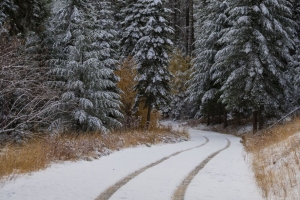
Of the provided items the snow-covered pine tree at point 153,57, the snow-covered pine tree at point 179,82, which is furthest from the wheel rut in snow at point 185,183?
the snow-covered pine tree at point 179,82

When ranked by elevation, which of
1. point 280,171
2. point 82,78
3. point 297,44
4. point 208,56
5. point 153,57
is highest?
point 297,44

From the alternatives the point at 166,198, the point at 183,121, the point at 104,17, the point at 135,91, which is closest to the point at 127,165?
the point at 166,198

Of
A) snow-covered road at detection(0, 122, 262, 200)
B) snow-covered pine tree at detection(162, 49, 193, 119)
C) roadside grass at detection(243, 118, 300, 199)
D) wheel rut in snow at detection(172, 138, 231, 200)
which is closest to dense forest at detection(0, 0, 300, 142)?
snow-covered road at detection(0, 122, 262, 200)

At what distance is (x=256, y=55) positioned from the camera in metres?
23.5

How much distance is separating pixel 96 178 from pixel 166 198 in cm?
232

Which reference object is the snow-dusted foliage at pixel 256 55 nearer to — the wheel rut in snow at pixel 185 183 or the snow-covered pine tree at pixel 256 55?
the snow-covered pine tree at pixel 256 55

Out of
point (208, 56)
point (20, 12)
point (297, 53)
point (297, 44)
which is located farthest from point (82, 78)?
point (297, 44)

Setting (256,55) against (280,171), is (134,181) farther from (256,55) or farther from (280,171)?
(256,55)

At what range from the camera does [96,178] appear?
8.32 metres

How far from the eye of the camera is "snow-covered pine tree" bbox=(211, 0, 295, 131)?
908 inches

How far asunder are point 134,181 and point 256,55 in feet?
59.4

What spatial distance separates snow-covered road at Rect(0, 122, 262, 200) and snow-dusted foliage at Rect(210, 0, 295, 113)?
41.2 ft

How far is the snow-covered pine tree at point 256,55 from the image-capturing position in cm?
2306

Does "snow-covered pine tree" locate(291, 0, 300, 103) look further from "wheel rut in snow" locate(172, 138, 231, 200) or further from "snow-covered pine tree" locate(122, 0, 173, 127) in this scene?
"wheel rut in snow" locate(172, 138, 231, 200)
